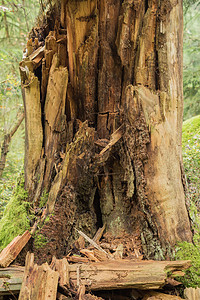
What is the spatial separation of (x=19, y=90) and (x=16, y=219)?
4.54 m

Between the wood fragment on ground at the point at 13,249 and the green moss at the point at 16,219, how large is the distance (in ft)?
0.53

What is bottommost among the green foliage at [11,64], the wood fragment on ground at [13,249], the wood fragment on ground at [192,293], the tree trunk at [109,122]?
the wood fragment on ground at [192,293]

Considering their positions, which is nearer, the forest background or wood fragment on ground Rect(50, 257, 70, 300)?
wood fragment on ground Rect(50, 257, 70, 300)

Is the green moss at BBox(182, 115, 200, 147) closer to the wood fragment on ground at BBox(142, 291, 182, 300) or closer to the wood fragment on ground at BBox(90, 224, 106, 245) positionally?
the wood fragment on ground at BBox(90, 224, 106, 245)

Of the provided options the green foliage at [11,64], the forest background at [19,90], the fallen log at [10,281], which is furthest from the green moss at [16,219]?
the green foliage at [11,64]

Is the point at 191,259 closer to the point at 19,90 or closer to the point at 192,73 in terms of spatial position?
the point at 19,90

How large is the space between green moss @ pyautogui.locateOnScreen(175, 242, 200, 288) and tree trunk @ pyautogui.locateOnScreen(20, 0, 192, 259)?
0.10 meters

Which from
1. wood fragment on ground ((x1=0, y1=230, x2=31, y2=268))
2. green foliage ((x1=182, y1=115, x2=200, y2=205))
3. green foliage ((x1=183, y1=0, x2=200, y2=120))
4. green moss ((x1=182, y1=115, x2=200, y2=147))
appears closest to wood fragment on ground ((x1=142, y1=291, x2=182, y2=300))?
wood fragment on ground ((x1=0, y1=230, x2=31, y2=268))

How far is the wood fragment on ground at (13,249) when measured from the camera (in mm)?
2031

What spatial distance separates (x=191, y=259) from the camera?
7.20 feet

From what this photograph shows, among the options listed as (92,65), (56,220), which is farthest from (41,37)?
(56,220)

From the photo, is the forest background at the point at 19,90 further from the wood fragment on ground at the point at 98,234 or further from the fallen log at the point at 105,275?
the wood fragment on ground at the point at 98,234

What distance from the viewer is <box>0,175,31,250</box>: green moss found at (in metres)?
2.48

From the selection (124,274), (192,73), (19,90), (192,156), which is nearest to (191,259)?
(124,274)
